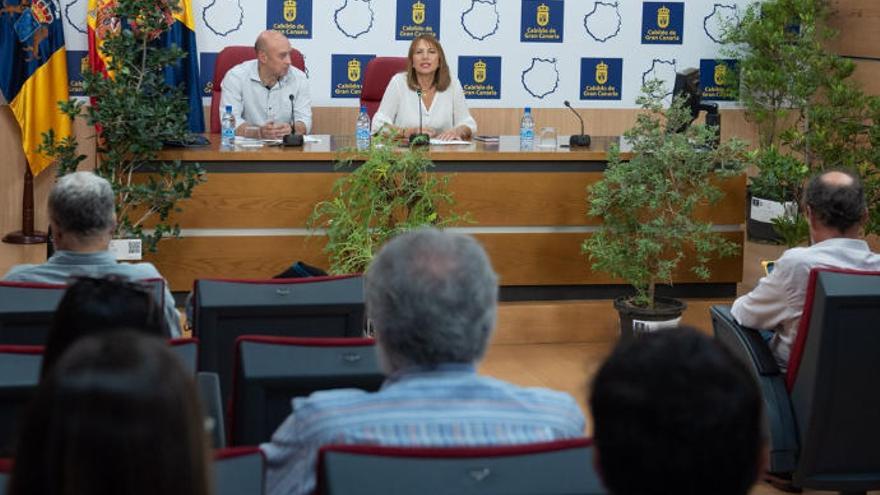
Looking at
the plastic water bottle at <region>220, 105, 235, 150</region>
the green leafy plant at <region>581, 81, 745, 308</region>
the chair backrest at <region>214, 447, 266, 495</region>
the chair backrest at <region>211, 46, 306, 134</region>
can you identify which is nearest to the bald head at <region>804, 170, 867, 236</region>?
the green leafy plant at <region>581, 81, 745, 308</region>

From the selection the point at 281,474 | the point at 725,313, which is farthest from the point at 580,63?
the point at 281,474

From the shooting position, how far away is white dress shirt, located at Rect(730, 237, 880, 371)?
360 centimetres

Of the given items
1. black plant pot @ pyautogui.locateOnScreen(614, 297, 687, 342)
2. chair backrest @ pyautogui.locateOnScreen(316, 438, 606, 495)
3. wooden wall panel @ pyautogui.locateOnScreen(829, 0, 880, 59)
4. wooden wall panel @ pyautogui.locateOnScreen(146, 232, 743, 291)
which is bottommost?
black plant pot @ pyautogui.locateOnScreen(614, 297, 687, 342)

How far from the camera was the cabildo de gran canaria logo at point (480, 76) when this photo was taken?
821cm

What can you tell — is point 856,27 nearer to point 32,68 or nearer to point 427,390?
point 32,68

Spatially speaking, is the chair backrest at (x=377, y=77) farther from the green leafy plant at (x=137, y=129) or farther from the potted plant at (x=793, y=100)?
the potted plant at (x=793, y=100)

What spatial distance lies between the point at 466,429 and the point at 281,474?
297mm

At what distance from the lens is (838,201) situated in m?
3.64

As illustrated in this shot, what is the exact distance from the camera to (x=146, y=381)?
1.10m

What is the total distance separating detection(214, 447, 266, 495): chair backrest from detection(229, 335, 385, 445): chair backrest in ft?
2.38

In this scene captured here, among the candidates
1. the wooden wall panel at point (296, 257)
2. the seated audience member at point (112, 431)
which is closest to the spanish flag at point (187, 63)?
the wooden wall panel at point (296, 257)

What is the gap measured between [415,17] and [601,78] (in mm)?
1324

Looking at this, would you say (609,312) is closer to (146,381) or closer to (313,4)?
(313,4)

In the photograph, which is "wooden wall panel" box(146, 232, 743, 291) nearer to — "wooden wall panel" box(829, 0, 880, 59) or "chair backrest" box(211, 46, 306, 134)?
"chair backrest" box(211, 46, 306, 134)
